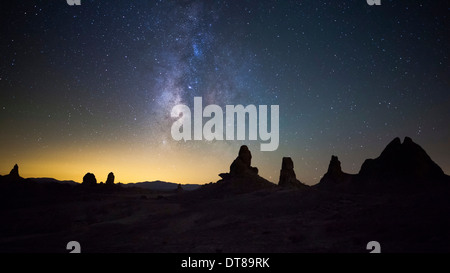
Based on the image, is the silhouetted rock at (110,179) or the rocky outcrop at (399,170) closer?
the rocky outcrop at (399,170)

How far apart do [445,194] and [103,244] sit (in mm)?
26068

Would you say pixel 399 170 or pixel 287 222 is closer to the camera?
pixel 287 222

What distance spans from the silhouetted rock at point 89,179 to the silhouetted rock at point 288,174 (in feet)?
174

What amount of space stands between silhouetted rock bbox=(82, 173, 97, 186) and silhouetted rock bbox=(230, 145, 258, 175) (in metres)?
41.3

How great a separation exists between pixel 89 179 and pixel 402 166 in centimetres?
7379

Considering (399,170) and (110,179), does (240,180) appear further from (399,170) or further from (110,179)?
(110,179)

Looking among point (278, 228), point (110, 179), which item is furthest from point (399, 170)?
point (110, 179)

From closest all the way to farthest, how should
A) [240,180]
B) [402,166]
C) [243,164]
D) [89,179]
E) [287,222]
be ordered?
[287,222]
[402,166]
[240,180]
[243,164]
[89,179]

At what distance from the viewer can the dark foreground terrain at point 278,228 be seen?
1416 cm

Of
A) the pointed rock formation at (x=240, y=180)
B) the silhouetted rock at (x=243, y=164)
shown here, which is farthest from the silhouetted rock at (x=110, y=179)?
the silhouetted rock at (x=243, y=164)

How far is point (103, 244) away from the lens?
18.3 m

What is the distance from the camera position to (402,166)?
121 feet

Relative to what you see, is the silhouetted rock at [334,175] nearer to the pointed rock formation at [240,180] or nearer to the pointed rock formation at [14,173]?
the pointed rock formation at [240,180]
